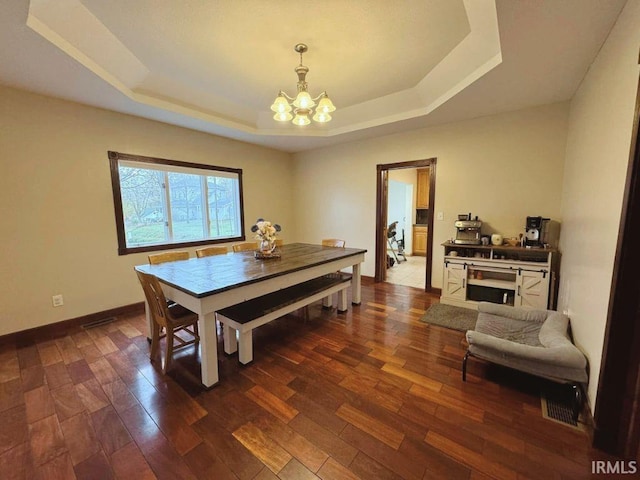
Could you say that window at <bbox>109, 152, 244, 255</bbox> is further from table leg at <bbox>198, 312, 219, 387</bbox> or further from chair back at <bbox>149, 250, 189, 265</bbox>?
table leg at <bbox>198, 312, 219, 387</bbox>

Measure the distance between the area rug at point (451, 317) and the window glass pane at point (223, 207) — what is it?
3524mm

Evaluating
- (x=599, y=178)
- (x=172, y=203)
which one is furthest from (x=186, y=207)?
(x=599, y=178)

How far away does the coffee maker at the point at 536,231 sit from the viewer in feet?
10.2

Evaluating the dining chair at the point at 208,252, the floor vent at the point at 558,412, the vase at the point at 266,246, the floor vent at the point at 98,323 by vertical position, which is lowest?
the floor vent at the point at 558,412

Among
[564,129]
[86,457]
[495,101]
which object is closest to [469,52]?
[495,101]

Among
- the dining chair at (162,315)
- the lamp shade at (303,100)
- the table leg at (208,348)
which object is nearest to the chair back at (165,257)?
the dining chair at (162,315)

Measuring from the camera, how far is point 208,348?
1940 mm

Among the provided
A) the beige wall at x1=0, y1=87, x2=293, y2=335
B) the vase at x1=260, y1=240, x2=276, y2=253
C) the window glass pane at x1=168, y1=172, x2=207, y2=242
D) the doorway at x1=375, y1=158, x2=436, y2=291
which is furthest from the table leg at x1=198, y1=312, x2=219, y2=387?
the doorway at x1=375, y1=158, x2=436, y2=291

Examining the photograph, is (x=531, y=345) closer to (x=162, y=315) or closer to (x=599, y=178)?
(x=599, y=178)

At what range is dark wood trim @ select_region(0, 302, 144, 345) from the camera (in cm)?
269

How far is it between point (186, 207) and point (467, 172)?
14.1 ft

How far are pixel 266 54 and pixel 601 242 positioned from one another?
3.11 m

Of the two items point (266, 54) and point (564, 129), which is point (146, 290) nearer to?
point (266, 54)

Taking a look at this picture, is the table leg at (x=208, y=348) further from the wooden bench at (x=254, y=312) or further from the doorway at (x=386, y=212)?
the doorway at (x=386, y=212)
